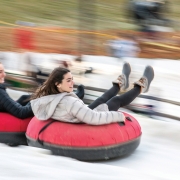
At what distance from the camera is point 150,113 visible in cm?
584

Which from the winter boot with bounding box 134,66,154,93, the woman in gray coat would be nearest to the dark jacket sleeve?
the woman in gray coat

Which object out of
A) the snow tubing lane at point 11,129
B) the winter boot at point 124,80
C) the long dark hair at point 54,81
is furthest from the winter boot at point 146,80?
the snow tubing lane at point 11,129

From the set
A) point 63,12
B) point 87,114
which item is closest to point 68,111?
point 87,114

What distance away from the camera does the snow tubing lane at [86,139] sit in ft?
12.9

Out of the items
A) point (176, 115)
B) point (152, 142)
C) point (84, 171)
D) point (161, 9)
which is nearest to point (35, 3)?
point (161, 9)

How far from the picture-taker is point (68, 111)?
3.98 metres

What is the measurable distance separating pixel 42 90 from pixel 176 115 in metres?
2.32

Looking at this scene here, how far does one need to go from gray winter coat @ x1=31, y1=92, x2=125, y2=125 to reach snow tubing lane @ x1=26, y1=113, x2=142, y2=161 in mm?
52

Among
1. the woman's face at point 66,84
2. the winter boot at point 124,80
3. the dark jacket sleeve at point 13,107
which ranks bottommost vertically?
the dark jacket sleeve at point 13,107

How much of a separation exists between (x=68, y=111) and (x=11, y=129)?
2.17ft

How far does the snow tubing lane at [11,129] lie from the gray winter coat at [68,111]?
1.07 feet

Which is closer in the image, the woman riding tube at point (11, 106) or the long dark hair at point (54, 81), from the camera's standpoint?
the long dark hair at point (54, 81)

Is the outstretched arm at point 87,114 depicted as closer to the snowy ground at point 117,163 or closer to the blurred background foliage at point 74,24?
the snowy ground at point 117,163

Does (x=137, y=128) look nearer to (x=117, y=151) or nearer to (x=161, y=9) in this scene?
(x=117, y=151)
